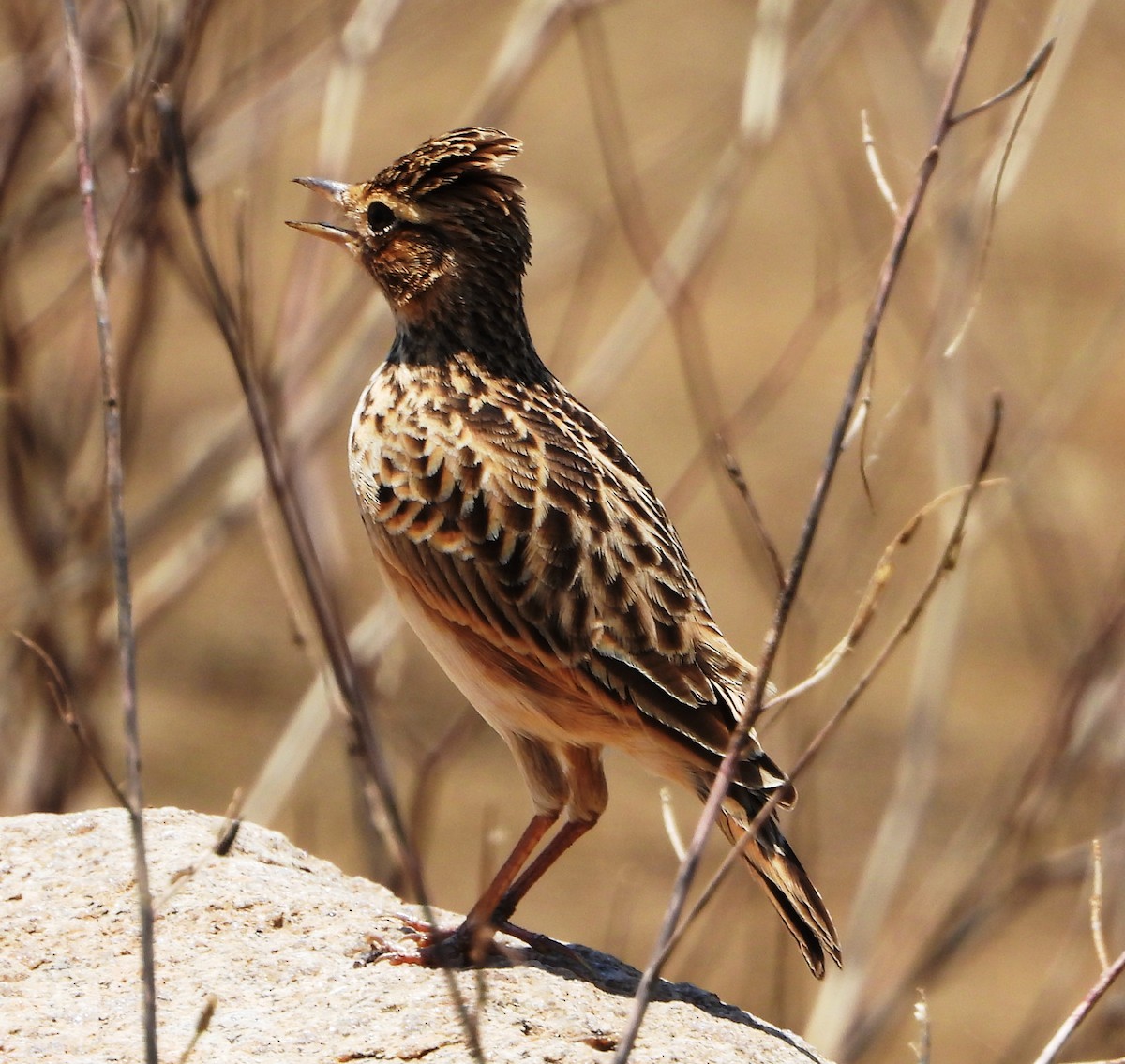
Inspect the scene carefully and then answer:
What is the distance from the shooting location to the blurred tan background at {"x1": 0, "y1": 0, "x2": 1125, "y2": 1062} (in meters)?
6.36

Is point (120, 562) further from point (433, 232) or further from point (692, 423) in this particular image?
point (692, 423)

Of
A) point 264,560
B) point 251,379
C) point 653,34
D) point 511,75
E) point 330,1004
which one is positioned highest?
point 653,34

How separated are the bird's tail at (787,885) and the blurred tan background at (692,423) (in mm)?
1124

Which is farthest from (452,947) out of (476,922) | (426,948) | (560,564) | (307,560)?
(307,560)

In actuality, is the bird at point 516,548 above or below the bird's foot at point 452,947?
above

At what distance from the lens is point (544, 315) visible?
47.5ft

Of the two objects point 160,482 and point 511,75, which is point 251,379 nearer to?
point 511,75

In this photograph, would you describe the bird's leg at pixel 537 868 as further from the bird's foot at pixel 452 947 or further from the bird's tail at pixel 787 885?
the bird's tail at pixel 787 885

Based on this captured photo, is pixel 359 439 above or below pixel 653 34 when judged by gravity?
below

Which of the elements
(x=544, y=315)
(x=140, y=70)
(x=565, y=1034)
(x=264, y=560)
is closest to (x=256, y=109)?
(x=140, y=70)

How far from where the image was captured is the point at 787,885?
4469 mm

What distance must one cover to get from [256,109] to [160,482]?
6623 mm

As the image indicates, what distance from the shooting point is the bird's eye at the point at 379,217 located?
545cm

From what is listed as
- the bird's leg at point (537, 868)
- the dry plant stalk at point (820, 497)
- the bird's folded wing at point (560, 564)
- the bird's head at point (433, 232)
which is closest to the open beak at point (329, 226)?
the bird's head at point (433, 232)
